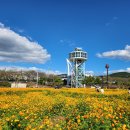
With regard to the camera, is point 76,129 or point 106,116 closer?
point 76,129

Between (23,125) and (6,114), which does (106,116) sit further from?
(6,114)

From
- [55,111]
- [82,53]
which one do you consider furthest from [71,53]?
[55,111]

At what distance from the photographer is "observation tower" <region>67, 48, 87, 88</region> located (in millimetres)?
137250

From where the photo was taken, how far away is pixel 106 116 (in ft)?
29.3

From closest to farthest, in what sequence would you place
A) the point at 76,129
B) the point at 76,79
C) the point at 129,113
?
the point at 76,129
the point at 129,113
the point at 76,79

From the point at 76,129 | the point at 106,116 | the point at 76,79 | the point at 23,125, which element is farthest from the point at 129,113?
the point at 76,79

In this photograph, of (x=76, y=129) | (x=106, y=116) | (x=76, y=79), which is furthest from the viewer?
(x=76, y=79)

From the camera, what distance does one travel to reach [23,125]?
9.28 meters

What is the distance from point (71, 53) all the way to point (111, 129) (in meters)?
132

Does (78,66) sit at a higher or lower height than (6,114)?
higher

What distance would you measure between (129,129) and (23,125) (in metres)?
3.56

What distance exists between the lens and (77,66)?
13788cm

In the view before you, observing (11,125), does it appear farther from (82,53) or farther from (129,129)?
(82,53)

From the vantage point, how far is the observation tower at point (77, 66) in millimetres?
137250
